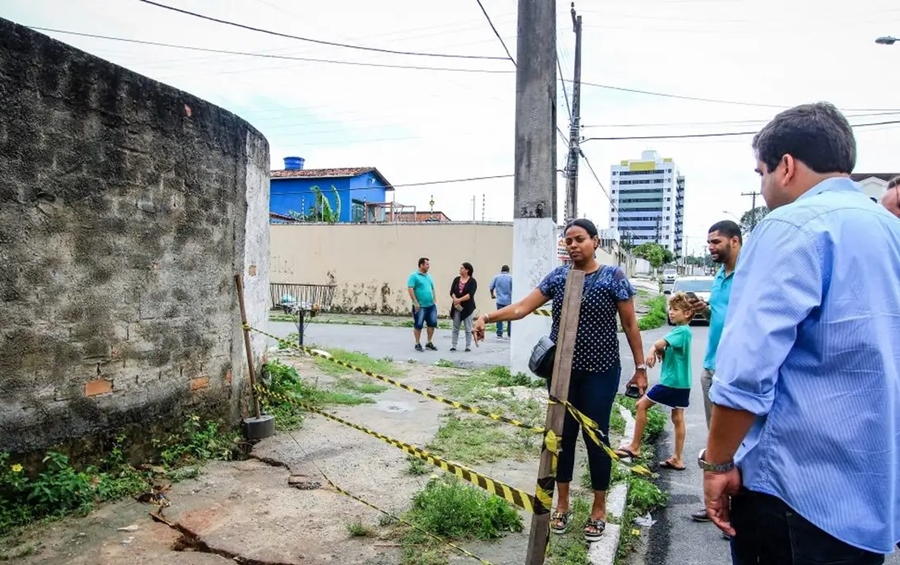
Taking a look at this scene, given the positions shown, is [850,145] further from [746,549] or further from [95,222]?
[95,222]

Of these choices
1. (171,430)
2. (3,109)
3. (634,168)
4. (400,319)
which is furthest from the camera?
(634,168)

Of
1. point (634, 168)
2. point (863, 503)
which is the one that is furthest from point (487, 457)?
point (634, 168)

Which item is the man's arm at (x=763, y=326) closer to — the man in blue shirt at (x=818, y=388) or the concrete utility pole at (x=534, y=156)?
the man in blue shirt at (x=818, y=388)

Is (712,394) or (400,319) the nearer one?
(712,394)

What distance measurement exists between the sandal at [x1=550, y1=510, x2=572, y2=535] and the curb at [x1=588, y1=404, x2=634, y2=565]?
233 millimetres

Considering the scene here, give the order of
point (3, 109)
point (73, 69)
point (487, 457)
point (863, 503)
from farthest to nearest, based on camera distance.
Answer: point (487, 457) < point (73, 69) < point (3, 109) < point (863, 503)

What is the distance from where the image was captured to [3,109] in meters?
3.68

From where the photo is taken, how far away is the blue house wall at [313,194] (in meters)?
35.3

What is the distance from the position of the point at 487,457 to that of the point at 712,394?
3.71 meters

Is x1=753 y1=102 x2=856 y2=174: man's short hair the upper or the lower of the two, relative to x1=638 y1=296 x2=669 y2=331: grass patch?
upper

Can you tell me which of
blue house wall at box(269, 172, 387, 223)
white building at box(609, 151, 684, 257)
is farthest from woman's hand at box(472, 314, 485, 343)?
white building at box(609, 151, 684, 257)

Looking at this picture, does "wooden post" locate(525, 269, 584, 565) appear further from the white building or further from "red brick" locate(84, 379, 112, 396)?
the white building

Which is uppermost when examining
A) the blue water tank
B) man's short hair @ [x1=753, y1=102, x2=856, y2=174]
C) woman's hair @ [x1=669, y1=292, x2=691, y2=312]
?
the blue water tank

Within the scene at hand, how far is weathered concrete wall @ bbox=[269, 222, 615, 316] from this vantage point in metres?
20.0
